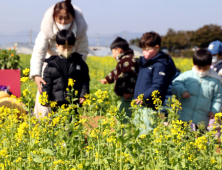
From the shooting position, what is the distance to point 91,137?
192 centimetres

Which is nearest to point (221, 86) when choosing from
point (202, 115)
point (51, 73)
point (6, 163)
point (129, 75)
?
point (202, 115)

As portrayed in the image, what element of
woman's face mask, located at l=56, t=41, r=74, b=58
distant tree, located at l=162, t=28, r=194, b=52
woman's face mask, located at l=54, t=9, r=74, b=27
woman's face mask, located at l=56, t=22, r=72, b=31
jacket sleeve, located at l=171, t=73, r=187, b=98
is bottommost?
jacket sleeve, located at l=171, t=73, r=187, b=98

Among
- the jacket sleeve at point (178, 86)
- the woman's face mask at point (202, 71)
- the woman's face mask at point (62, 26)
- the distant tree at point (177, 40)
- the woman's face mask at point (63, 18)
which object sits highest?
the distant tree at point (177, 40)

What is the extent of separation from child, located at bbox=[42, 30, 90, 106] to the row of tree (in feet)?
168

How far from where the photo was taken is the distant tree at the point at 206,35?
5081 centimetres

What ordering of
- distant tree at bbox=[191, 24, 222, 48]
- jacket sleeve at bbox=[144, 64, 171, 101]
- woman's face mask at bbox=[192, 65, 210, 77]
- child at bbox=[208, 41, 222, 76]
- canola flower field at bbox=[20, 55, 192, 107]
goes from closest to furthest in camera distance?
jacket sleeve at bbox=[144, 64, 171, 101] < woman's face mask at bbox=[192, 65, 210, 77] < child at bbox=[208, 41, 222, 76] < canola flower field at bbox=[20, 55, 192, 107] < distant tree at bbox=[191, 24, 222, 48]

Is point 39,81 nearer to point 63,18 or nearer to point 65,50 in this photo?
point 65,50

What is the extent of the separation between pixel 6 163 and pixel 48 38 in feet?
5.10

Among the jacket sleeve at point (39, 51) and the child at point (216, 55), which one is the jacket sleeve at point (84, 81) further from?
the child at point (216, 55)

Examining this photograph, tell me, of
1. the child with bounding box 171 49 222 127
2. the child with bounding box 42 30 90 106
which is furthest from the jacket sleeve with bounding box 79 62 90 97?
the child with bounding box 171 49 222 127

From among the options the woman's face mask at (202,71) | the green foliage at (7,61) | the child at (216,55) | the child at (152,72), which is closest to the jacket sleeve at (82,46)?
the child at (152,72)

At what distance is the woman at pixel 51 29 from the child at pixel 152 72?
770 mm

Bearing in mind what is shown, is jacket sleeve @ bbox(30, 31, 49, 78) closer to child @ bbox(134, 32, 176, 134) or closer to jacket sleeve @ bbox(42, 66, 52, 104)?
jacket sleeve @ bbox(42, 66, 52, 104)

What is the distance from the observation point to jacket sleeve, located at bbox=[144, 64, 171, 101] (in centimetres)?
276
